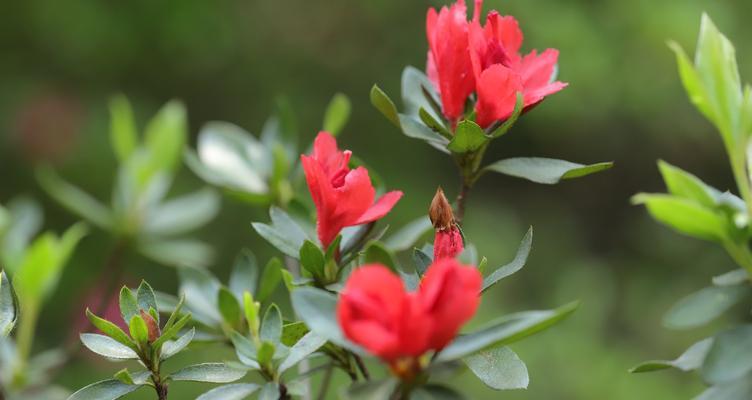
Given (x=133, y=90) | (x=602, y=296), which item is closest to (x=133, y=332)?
(x=602, y=296)

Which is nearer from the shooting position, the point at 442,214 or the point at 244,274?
the point at 442,214

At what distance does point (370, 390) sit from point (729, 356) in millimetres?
155

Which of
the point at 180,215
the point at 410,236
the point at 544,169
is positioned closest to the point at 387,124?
the point at 180,215

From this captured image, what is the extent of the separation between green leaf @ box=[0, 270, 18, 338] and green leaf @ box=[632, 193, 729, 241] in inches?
12.2

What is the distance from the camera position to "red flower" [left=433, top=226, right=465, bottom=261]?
0.47 meters

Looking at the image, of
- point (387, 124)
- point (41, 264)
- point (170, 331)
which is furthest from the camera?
point (387, 124)

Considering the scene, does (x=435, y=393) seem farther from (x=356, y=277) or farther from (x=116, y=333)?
(x=116, y=333)

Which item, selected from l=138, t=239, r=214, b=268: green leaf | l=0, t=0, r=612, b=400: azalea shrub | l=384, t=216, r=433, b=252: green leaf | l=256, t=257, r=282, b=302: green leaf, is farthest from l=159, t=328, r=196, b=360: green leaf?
l=138, t=239, r=214, b=268: green leaf

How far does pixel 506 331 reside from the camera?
15.3 inches

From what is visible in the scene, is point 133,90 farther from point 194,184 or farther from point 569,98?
point 569,98

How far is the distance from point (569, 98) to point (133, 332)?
6.04 ft

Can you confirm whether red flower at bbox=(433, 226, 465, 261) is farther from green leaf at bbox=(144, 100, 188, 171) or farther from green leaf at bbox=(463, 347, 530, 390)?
green leaf at bbox=(144, 100, 188, 171)

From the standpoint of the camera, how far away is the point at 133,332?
49 centimetres

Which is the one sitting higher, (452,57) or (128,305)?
(452,57)
